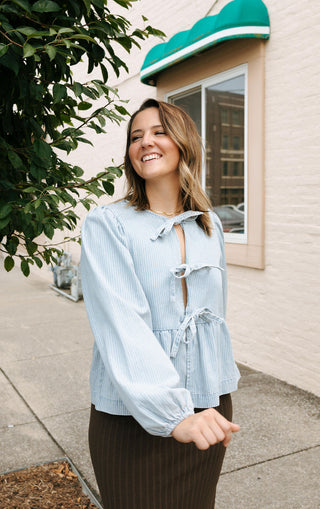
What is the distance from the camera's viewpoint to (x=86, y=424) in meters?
3.80

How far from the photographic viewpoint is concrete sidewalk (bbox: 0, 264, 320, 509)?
117 inches

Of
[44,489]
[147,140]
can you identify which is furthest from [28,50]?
[44,489]

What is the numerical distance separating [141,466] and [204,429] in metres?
0.39

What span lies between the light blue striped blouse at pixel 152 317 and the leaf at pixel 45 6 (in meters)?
0.68

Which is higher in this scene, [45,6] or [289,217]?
[45,6]

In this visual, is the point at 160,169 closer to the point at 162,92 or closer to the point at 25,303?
the point at 162,92

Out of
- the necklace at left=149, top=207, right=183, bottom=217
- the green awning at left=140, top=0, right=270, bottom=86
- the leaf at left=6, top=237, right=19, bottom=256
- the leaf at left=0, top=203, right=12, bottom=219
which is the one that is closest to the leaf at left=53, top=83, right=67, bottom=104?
the leaf at left=0, top=203, right=12, bottom=219

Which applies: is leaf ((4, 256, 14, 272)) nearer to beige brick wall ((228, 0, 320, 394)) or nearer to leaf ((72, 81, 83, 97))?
leaf ((72, 81, 83, 97))

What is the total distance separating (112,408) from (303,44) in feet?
12.3

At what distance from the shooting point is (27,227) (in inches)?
81.1

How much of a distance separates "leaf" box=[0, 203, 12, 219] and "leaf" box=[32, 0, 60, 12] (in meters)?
0.70

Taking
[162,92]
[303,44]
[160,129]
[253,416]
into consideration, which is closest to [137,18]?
[162,92]

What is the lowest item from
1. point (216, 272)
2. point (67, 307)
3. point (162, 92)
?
point (67, 307)

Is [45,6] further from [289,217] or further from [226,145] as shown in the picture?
[226,145]
